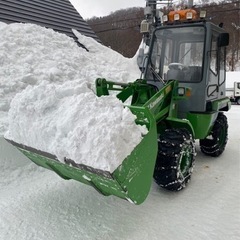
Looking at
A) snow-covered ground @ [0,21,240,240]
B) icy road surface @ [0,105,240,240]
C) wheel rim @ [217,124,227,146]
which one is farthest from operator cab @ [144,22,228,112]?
icy road surface @ [0,105,240,240]

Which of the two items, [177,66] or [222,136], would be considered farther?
[222,136]

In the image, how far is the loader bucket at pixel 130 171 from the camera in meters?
2.57

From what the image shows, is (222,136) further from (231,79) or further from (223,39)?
(231,79)

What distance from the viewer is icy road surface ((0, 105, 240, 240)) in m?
2.90

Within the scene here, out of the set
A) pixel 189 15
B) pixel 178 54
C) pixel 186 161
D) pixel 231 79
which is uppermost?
pixel 189 15

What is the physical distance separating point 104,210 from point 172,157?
3.07 ft

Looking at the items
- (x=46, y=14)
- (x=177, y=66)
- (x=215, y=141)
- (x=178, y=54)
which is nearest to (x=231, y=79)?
(x=46, y=14)

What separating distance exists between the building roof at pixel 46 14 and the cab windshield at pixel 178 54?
464cm

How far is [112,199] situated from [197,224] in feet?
3.25

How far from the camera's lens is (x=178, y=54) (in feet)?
14.9

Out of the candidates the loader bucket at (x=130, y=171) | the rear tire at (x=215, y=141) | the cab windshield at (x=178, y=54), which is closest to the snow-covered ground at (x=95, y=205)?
the rear tire at (x=215, y=141)

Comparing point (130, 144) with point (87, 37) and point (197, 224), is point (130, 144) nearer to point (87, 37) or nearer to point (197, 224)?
point (197, 224)

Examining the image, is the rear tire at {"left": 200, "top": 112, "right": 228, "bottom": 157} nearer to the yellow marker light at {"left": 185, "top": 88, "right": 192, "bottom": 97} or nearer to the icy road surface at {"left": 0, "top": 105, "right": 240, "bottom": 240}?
the icy road surface at {"left": 0, "top": 105, "right": 240, "bottom": 240}

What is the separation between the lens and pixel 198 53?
14.2 feet
